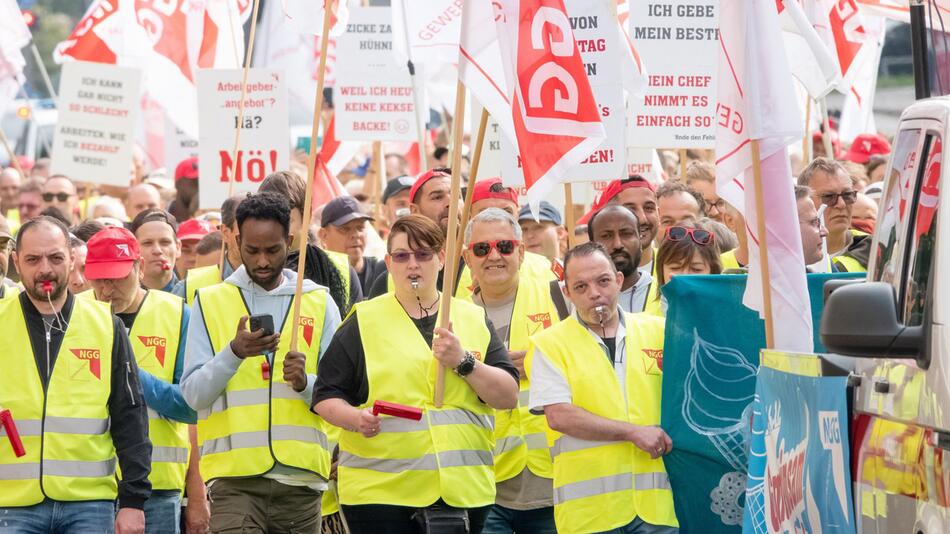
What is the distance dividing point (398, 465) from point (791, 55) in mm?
5575

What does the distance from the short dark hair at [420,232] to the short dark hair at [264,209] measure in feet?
2.44

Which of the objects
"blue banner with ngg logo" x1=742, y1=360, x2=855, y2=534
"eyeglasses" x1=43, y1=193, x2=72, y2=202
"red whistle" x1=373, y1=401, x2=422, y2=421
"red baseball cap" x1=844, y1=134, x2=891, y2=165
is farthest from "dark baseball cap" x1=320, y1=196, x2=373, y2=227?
"red baseball cap" x1=844, y1=134, x2=891, y2=165

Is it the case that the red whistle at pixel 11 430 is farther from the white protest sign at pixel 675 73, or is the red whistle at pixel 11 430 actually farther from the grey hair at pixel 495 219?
the white protest sign at pixel 675 73

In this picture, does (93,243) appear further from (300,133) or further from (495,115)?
(300,133)

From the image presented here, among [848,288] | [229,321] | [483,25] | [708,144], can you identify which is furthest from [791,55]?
[848,288]

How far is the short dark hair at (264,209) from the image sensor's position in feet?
28.8

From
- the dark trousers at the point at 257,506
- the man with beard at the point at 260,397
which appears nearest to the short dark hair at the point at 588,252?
the man with beard at the point at 260,397

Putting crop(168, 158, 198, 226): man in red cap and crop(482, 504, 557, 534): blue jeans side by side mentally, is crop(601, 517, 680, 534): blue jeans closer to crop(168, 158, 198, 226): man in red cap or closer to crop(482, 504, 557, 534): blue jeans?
crop(482, 504, 557, 534): blue jeans

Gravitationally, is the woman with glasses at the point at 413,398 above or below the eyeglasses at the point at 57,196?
below

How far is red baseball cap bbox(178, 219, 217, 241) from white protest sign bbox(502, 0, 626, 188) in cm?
321

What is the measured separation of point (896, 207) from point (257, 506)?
4.32m

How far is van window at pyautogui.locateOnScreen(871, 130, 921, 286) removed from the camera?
5293 millimetres

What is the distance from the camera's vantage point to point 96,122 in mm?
16891

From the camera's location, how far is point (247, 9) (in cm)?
1767
